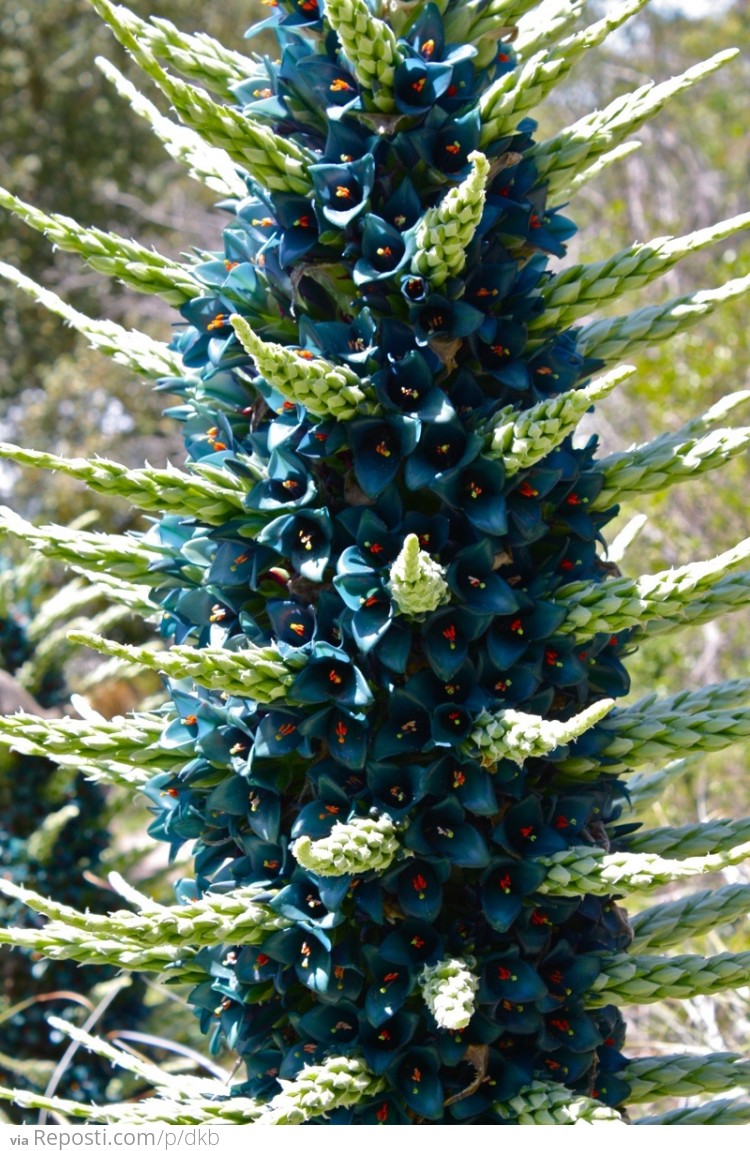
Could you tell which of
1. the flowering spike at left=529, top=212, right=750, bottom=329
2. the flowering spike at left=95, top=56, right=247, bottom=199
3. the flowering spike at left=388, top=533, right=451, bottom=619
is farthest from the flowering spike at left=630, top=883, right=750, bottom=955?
the flowering spike at left=95, top=56, right=247, bottom=199

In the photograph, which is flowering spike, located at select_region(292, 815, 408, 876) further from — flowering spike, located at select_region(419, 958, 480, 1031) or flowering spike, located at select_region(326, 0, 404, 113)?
flowering spike, located at select_region(326, 0, 404, 113)

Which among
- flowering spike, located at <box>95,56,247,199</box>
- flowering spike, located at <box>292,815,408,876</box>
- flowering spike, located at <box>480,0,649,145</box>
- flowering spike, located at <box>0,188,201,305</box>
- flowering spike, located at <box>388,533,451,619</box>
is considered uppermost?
flowering spike, located at <box>95,56,247,199</box>

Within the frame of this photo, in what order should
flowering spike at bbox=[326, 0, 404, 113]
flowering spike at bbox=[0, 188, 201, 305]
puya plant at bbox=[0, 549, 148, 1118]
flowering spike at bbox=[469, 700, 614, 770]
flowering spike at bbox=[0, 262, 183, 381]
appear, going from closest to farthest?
flowering spike at bbox=[469, 700, 614, 770], flowering spike at bbox=[326, 0, 404, 113], flowering spike at bbox=[0, 188, 201, 305], flowering spike at bbox=[0, 262, 183, 381], puya plant at bbox=[0, 549, 148, 1118]

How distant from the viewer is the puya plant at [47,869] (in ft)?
9.97

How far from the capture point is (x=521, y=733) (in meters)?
1.23

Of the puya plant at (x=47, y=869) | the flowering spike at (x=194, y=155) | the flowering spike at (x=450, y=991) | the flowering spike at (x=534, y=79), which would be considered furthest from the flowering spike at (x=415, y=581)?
the puya plant at (x=47, y=869)

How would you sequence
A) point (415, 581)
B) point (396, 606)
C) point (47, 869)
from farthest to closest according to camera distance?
point (47, 869)
point (396, 606)
point (415, 581)

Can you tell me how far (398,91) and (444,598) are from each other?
657 millimetres

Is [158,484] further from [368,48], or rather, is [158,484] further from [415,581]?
[368,48]

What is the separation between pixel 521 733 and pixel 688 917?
1.67 ft

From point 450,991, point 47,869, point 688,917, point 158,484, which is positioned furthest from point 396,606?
point 47,869

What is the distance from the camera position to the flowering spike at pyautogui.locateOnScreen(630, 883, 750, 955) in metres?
1.49

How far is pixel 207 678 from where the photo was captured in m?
1.27

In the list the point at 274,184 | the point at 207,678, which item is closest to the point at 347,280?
the point at 274,184
